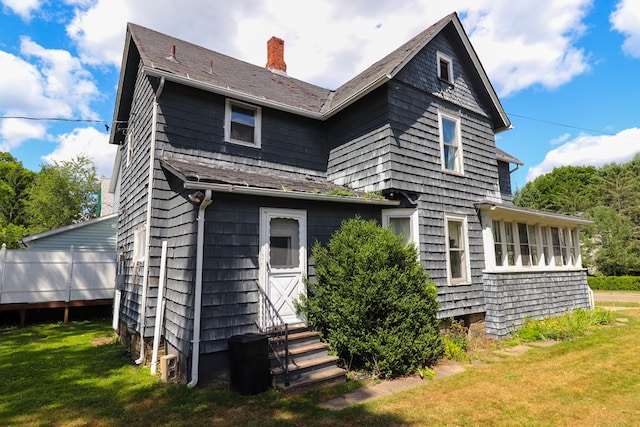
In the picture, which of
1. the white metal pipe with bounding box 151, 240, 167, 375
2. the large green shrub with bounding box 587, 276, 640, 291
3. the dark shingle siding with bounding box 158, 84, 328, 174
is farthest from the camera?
the large green shrub with bounding box 587, 276, 640, 291

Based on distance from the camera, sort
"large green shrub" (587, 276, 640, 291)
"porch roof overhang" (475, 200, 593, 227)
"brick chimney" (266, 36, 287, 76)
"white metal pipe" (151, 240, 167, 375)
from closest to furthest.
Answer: "white metal pipe" (151, 240, 167, 375), "porch roof overhang" (475, 200, 593, 227), "brick chimney" (266, 36, 287, 76), "large green shrub" (587, 276, 640, 291)

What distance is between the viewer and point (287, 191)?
6777 millimetres

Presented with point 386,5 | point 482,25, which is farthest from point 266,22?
point 482,25

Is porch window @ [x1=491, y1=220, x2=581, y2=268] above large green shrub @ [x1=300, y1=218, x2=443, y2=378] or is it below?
above

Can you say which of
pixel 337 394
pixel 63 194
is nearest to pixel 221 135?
pixel 337 394

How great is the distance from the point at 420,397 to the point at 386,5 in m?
9.16

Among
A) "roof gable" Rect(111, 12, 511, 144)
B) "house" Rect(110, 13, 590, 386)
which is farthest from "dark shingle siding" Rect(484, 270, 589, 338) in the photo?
"roof gable" Rect(111, 12, 511, 144)

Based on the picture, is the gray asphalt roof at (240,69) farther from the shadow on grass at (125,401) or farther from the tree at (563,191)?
the tree at (563,191)

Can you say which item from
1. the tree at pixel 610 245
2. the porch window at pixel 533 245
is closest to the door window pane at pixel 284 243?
the porch window at pixel 533 245

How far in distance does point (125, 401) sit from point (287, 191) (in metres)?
4.38

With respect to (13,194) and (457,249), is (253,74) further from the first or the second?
(13,194)

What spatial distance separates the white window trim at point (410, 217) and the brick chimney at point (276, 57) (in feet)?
24.9

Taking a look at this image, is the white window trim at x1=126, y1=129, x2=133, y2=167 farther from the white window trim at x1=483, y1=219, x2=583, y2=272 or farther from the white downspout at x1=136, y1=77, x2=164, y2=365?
the white window trim at x1=483, y1=219, x2=583, y2=272

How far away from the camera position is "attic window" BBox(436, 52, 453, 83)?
399 inches
